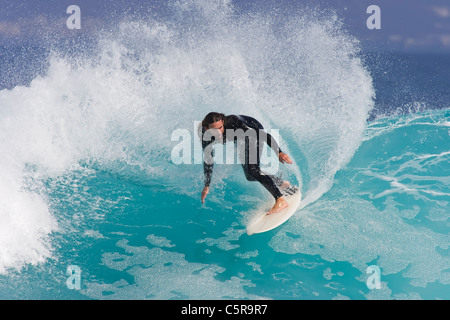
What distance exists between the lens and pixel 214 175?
20.4ft

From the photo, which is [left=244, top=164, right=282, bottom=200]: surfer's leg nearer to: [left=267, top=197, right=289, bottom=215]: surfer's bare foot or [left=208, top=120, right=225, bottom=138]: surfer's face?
[left=267, top=197, right=289, bottom=215]: surfer's bare foot

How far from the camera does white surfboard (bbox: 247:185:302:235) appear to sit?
16.2 feet

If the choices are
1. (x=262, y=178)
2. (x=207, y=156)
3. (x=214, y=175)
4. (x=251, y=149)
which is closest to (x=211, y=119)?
(x=207, y=156)

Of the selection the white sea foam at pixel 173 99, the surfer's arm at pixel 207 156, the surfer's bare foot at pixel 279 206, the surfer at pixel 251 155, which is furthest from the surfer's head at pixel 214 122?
the white sea foam at pixel 173 99

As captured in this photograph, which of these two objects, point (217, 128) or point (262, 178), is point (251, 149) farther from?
point (217, 128)

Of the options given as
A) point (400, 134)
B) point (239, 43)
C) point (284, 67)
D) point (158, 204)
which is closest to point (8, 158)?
point (158, 204)

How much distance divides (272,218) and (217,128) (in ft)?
4.38

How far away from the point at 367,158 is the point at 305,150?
1.22 meters

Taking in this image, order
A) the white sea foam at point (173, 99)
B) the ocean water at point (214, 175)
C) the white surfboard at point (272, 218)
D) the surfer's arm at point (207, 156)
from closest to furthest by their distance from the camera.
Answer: the ocean water at point (214, 175) → the white surfboard at point (272, 218) → the surfer's arm at point (207, 156) → the white sea foam at point (173, 99)

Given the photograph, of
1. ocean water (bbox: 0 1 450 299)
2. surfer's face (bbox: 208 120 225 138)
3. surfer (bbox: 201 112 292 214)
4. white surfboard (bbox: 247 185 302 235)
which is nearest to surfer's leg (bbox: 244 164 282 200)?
surfer (bbox: 201 112 292 214)

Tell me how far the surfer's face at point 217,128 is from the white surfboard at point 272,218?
121 cm

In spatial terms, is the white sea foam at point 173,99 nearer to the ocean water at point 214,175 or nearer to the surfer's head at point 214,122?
the ocean water at point 214,175

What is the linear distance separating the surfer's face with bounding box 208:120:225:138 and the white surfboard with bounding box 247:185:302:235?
1209 mm

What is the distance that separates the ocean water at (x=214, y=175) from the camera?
171 inches
